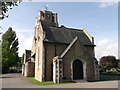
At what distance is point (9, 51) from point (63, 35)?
31.0 m

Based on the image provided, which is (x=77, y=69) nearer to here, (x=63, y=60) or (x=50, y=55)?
(x=63, y=60)

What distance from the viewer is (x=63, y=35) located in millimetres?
25531

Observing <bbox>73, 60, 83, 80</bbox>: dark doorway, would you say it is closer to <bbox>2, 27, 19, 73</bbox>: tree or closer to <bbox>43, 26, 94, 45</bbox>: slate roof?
<bbox>43, 26, 94, 45</bbox>: slate roof

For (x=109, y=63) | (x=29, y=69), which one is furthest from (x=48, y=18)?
(x=109, y=63)

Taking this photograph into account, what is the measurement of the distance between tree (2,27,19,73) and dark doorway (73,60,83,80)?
32194 millimetres

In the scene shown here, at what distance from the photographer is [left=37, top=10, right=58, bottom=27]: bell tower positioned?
31.9 meters

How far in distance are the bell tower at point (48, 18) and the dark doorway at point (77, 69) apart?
14689mm

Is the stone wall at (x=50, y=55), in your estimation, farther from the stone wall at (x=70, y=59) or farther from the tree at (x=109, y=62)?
the tree at (x=109, y=62)

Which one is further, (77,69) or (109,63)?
(109,63)

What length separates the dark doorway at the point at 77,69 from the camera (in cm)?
2148

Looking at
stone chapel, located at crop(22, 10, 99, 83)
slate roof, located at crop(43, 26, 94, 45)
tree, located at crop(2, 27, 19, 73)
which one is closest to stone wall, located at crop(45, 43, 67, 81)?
stone chapel, located at crop(22, 10, 99, 83)

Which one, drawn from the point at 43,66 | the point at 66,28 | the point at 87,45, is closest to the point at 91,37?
the point at 87,45

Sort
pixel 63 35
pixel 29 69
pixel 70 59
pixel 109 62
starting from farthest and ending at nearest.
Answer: pixel 109 62 → pixel 29 69 → pixel 63 35 → pixel 70 59

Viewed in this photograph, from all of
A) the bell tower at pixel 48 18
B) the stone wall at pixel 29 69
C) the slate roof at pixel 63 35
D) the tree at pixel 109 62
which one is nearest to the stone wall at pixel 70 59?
the slate roof at pixel 63 35
